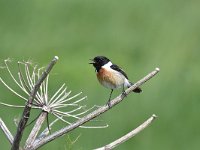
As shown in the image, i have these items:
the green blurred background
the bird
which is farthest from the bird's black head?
the green blurred background

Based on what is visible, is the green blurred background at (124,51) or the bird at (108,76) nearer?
the bird at (108,76)

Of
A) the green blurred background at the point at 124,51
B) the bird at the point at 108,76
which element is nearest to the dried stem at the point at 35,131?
the bird at the point at 108,76

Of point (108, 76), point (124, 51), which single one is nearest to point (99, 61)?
point (108, 76)

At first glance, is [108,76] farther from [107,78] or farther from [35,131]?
[35,131]

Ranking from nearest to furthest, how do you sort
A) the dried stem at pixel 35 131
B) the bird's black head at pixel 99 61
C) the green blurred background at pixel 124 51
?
the dried stem at pixel 35 131
the bird's black head at pixel 99 61
the green blurred background at pixel 124 51

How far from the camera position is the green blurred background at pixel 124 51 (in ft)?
25.4

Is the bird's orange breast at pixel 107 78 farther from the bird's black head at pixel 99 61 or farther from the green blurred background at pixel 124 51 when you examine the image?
the green blurred background at pixel 124 51

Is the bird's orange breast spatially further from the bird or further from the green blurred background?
the green blurred background

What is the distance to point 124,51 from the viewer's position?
355 inches

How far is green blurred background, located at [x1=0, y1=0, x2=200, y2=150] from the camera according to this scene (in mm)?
7746

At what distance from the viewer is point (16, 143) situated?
2.30 metres

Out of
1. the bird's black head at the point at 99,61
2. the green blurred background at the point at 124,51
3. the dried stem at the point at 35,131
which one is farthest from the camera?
the green blurred background at the point at 124,51

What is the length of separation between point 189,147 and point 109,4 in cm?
317

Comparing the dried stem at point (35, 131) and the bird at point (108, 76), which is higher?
the bird at point (108, 76)
